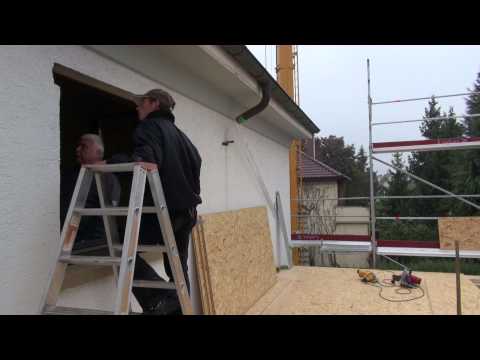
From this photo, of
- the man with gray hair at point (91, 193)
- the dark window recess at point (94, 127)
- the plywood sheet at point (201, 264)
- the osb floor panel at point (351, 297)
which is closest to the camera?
the man with gray hair at point (91, 193)

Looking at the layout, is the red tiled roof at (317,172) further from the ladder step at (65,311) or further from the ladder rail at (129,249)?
the ladder step at (65,311)

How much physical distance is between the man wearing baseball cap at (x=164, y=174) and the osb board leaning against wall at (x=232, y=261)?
125cm

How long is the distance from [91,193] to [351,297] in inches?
156

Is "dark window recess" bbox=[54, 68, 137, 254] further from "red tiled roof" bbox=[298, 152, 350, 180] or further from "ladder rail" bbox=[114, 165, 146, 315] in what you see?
"red tiled roof" bbox=[298, 152, 350, 180]

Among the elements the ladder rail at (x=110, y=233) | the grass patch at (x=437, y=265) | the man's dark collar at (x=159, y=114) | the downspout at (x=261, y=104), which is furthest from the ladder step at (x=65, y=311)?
the grass patch at (x=437, y=265)

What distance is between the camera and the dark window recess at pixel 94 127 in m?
2.32

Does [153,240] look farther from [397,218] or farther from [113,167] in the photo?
[397,218]

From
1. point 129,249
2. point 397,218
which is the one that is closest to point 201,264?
point 129,249

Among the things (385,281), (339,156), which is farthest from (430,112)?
(385,281)

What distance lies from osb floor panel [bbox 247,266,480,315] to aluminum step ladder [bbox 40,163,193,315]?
254 cm

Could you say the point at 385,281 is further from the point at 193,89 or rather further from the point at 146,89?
the point at 146,89

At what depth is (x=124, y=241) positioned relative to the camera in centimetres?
151

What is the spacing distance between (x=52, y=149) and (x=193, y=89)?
1.98 m

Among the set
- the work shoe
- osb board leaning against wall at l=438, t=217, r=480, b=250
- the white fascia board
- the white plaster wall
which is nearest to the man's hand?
the white plaster wall
